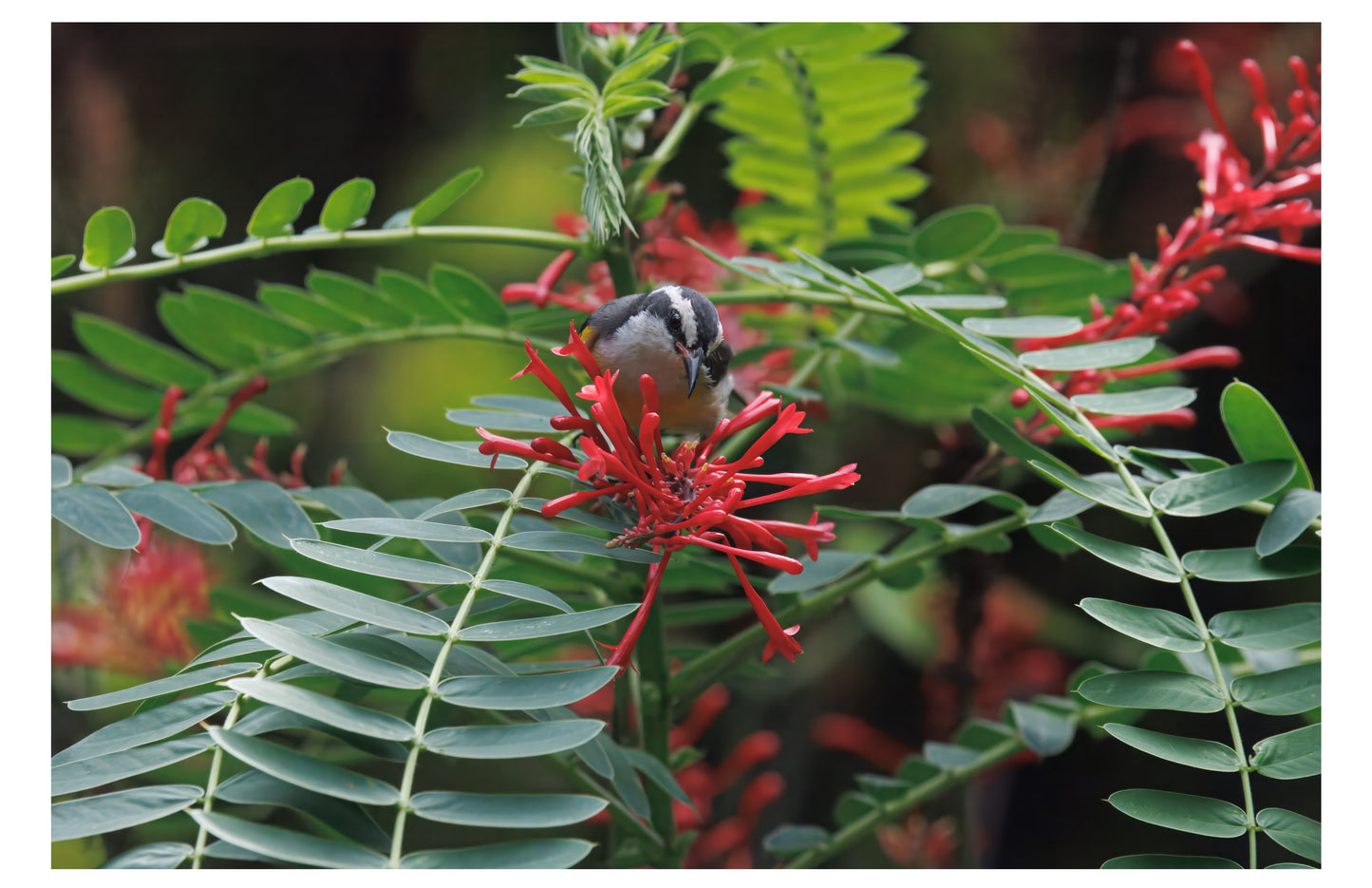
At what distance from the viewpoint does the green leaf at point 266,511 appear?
2.77ft

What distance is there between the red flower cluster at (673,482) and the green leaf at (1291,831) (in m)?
0.32

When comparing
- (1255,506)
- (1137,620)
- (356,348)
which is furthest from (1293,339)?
(356,348)

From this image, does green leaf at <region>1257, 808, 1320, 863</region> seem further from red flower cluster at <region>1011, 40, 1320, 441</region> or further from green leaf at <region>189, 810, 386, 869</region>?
green leaf at <region>189, 810, 386, 869</region>

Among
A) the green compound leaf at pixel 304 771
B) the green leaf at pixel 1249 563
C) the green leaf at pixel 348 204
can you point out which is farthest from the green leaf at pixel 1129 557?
the green leaf at pixel 348 204

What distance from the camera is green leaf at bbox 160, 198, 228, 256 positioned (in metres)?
0.92

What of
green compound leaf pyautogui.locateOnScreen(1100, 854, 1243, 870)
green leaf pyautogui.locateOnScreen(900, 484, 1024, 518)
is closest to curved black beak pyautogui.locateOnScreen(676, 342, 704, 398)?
green leaf pyautogui.locateOnScreen(900, 484, 1024, 518)

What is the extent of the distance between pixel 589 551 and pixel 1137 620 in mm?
382

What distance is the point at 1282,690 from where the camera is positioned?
70 centimetres

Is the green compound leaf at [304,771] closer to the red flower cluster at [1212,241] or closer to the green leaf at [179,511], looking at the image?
the green leaf at [179,511]

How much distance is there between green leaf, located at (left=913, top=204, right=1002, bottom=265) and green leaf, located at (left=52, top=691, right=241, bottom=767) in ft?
2.82

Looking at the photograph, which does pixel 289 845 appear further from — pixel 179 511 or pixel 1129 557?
pixel 1129 557

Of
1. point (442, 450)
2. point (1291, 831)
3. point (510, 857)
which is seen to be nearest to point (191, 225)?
point (442, 450)

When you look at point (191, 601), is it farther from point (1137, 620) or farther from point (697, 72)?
point (697, 72)

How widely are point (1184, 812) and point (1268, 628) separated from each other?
Answer: 17cm
